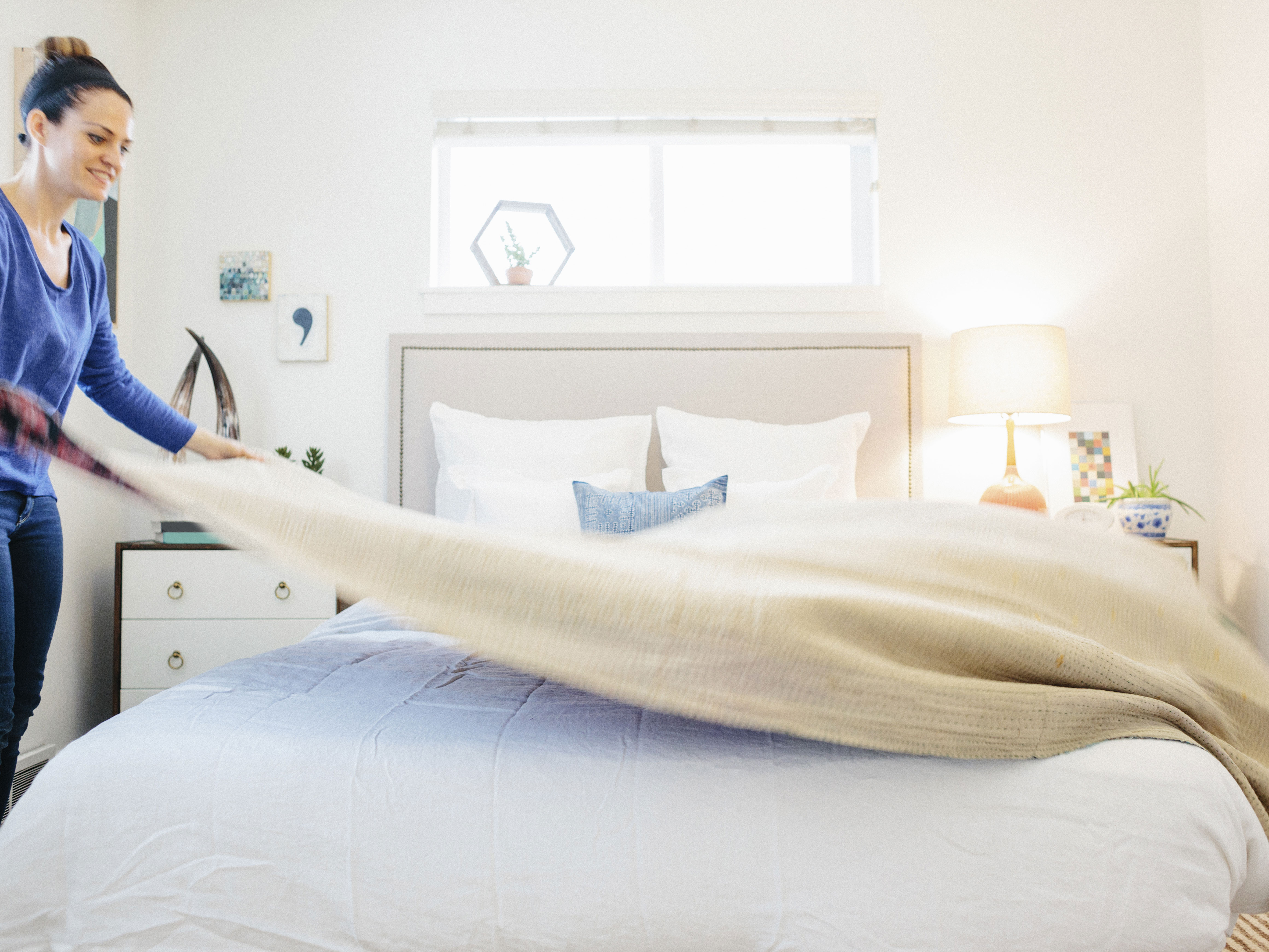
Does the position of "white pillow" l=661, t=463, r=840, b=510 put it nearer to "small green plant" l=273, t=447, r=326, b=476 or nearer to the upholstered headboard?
the upholstered headboard

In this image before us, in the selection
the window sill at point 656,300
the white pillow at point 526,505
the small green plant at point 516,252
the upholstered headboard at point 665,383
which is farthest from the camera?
the small green plant at point 516,252

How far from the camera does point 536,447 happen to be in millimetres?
2510

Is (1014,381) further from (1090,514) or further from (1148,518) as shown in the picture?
(1148,518)

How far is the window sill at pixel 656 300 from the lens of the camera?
9.47 ft

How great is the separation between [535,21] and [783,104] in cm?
93

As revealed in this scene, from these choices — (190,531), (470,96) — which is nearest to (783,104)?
(470,96)

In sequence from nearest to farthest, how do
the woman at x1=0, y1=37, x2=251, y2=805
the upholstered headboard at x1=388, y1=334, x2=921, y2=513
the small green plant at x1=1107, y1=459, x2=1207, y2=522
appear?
1. the woman at x1=0, y1=37, x2=251, y2=805
2. the small green plant at x1=1107, y1=459, x2=1207, y2=522
3. the upholstered headboard at x1=388, y1=334, x2=921, y2=513

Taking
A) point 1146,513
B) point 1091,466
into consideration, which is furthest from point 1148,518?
point 1091,466

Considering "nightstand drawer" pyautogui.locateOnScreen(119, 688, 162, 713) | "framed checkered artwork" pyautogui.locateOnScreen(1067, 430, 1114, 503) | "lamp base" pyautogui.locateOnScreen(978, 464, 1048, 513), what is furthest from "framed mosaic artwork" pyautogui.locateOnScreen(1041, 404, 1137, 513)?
"nightstand drawer" pyautogui.locateOnScreen(119, 688, 162, 713)

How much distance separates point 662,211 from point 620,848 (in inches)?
106

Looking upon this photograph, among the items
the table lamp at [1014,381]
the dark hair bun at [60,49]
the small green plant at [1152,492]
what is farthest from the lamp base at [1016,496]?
the dark hair bun at [60,49]

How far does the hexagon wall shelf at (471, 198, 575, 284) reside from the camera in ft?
10.0

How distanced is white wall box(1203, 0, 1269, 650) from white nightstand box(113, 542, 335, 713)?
288cm

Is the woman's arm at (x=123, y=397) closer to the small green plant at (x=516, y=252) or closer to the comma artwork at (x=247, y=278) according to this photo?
the comma artwork at (x=247, y=278)
